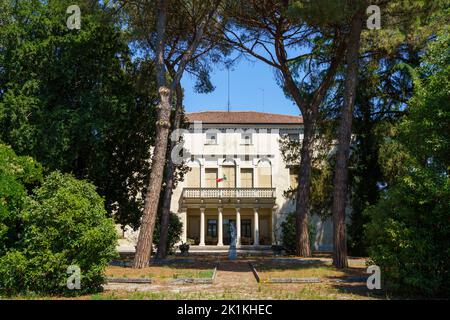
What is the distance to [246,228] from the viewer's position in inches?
1447

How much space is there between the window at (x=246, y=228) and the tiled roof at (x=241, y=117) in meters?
8.09

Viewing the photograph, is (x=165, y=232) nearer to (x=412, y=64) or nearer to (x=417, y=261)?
(x=417, y=261)

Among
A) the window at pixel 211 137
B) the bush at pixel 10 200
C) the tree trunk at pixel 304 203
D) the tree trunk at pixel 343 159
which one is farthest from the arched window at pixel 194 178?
the bush at pixel 10 200

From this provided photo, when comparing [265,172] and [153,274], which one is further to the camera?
[265,172]

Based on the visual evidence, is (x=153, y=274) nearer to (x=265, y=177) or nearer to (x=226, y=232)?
(x=265, y=177)

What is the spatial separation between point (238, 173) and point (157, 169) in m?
21.8

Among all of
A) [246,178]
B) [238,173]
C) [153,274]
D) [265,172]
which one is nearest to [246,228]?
[246,178]

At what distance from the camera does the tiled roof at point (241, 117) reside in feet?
114

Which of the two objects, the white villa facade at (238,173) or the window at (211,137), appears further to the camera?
the window at (211,137)

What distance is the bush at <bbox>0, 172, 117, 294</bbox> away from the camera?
864cm

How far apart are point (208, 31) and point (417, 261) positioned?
12.7m

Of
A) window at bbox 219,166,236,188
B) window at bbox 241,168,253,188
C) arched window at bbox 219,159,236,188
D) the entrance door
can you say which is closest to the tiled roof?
arched window at bbox 219,159,236,188

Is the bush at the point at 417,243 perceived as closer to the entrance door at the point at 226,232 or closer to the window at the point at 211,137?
the window at the point at 211,137

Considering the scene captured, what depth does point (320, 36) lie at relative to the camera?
60.4ft
